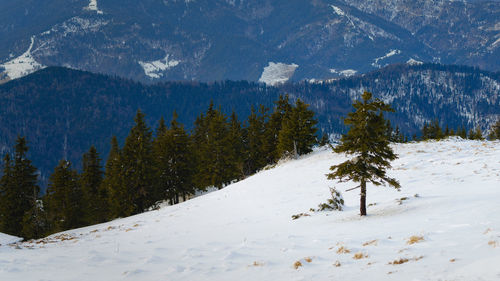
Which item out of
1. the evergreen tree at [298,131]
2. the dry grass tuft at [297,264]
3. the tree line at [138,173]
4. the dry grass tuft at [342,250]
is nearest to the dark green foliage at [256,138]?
→ the tree line at [138,173]

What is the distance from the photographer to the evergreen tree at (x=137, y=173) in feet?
144

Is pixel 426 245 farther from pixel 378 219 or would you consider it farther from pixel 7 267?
pixel 7 267

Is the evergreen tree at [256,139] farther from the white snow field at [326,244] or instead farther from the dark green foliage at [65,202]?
the white snow field at [326,244]

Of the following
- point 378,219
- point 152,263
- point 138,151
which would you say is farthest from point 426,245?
point 138,151

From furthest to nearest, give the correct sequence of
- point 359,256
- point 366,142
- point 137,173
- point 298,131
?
point 137,173, point 298,131, point 366,142, point 359,256

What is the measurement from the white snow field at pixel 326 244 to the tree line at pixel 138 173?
23.9 metres

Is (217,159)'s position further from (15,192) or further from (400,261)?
(400,261)

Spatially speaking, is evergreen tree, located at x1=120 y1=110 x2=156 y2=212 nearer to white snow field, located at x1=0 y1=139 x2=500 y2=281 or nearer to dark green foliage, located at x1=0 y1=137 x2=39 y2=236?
dark green foliage, located at x1=0 y1=137 x2=39 y2=236

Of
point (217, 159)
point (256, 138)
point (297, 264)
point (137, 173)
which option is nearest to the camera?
point (297, 264)

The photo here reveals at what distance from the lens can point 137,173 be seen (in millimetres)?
44062

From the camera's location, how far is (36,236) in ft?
128

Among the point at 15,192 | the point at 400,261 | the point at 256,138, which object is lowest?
the point at 400,261

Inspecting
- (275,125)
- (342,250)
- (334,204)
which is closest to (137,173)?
(275,125)

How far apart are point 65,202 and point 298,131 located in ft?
101
